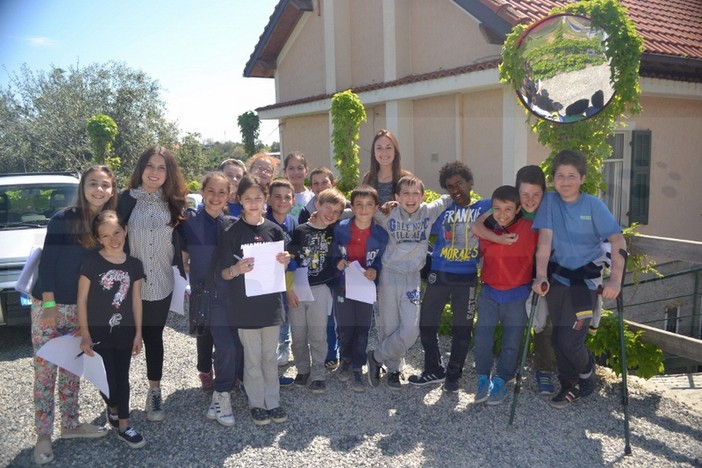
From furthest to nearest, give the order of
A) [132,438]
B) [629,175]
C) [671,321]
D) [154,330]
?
[671,321]
[629,175]
[154,330]
[132,438]

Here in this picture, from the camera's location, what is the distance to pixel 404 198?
4.12 metres

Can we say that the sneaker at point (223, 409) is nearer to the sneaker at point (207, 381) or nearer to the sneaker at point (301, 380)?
the sneaker at point (207, 381)

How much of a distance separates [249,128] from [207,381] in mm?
13841

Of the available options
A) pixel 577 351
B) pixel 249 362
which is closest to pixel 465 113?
pixel 577 351

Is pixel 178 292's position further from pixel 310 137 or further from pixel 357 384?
pixel 310 137

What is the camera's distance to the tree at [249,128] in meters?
17.0

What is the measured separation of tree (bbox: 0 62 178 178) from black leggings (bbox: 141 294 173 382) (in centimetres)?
1877

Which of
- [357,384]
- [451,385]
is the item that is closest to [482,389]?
[451,385]

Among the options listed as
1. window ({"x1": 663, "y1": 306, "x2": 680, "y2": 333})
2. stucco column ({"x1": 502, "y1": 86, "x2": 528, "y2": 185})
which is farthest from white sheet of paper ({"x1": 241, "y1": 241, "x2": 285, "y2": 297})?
window ({"x1": 663, "y1": 306, "x2": 680, "y2": 333})

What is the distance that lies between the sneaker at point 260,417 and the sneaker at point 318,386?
56cm

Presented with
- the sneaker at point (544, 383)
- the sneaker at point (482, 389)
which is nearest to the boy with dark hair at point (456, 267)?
the sneaker at point (482, 389)

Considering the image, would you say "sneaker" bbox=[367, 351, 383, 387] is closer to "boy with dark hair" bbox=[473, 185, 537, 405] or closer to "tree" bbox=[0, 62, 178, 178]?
"boy with dark hair" bbox=[473, 185, 537, 405]

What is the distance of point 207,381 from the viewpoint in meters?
4.32

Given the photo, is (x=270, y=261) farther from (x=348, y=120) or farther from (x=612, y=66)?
(x=348, y=120)
